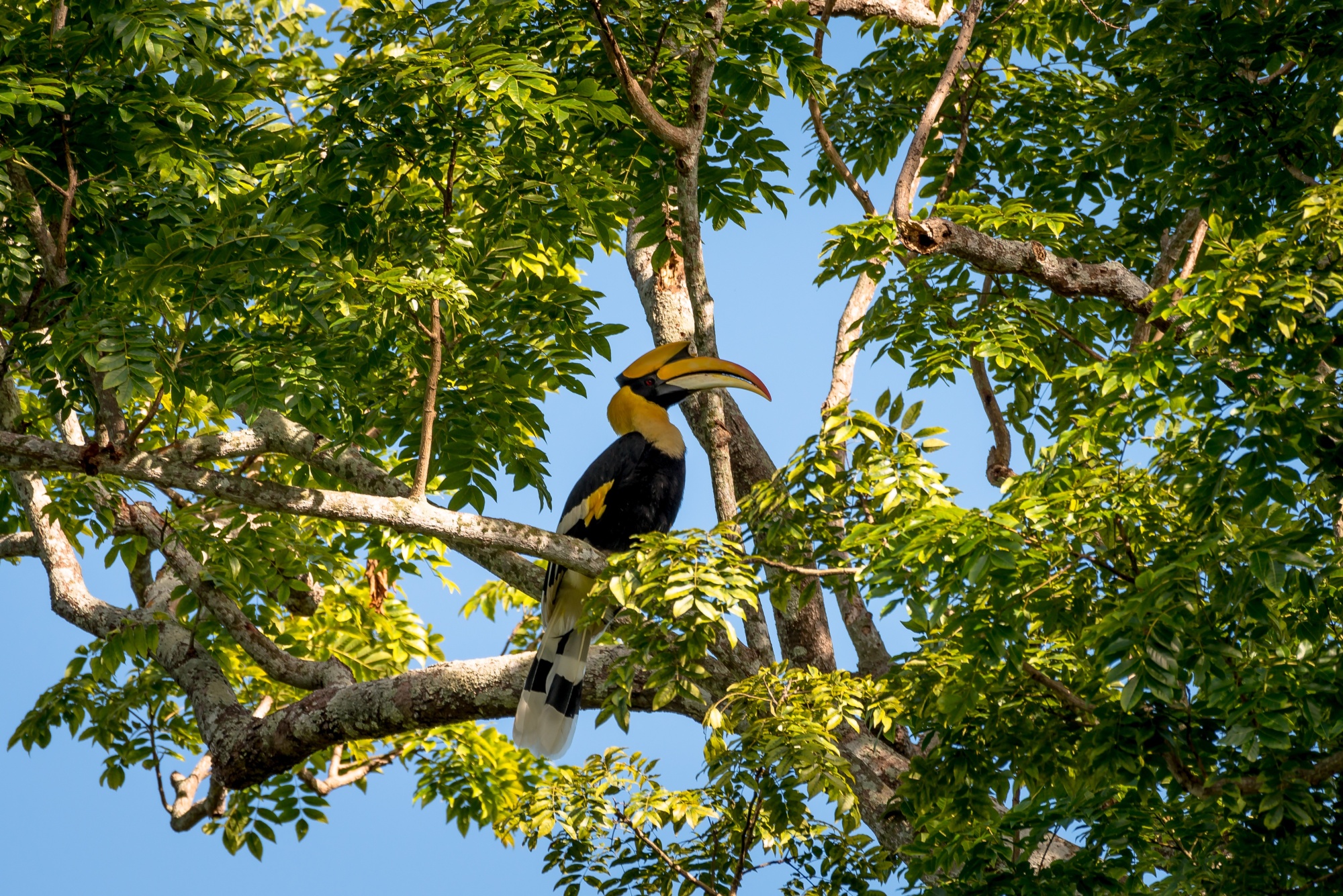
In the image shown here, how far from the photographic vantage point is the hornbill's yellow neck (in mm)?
5949

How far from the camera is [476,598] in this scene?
26.3 feet

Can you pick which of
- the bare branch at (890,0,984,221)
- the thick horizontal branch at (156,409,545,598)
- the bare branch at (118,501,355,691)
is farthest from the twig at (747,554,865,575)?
the bare branch at (118,501,355,691)

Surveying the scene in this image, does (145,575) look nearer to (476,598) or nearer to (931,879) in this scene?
(476,598)

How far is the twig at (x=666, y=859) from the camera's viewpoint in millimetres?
4012

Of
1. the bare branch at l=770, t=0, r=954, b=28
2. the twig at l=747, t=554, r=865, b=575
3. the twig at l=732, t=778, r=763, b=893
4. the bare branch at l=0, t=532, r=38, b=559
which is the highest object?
the bare branch at l=770, t=0, r=954, b=28

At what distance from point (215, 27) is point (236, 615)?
2.89 m

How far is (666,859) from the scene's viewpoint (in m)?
4.08

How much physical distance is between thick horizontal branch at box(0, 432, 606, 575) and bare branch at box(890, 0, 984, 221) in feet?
6.41

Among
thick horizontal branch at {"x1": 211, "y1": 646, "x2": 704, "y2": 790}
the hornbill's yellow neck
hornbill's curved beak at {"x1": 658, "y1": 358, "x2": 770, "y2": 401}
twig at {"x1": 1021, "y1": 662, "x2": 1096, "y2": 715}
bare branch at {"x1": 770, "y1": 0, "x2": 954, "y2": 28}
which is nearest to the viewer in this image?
twig at {"x1": 1021, "y1": 662, "x2": 1096, "y2": 715}

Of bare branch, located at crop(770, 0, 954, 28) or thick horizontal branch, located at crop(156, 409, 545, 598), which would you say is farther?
bare branch, located at crop(770, 0, 954, 28)

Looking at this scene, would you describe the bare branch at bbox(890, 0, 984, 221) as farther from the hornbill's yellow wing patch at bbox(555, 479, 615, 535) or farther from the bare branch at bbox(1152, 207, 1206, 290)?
the hornbill's yellow wing patch at bbox(555, 479, 615, 535)

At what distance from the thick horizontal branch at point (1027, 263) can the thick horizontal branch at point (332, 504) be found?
1.73 m

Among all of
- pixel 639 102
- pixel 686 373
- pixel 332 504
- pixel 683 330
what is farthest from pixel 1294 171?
pixel 332 504

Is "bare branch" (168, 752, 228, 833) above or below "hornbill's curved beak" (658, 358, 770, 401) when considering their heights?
below
